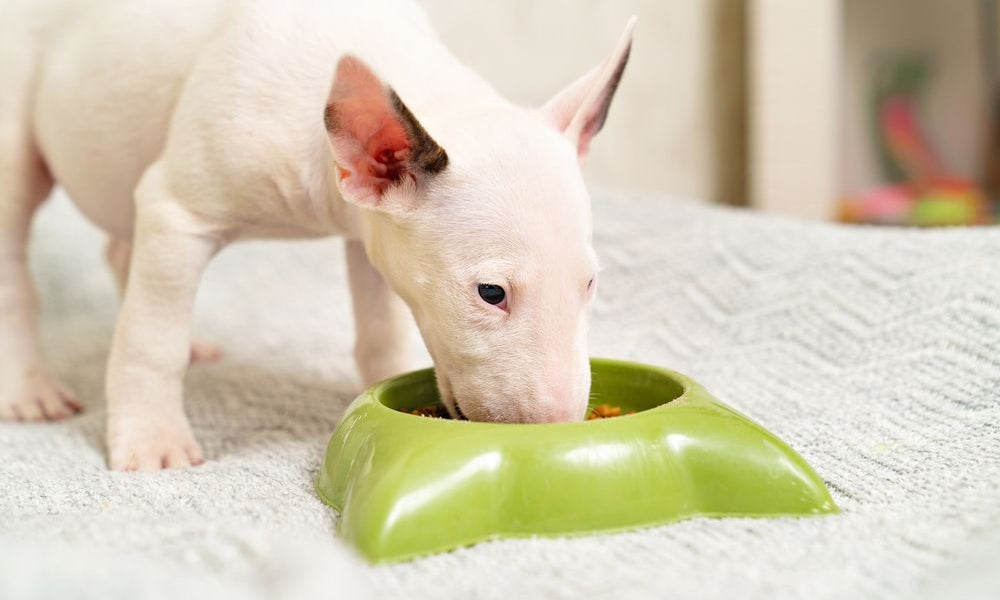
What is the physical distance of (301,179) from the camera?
4.80 feet

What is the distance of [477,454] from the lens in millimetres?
1105

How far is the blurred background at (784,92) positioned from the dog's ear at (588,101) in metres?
1.64

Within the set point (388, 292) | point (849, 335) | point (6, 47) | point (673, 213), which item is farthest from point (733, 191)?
point (6, 47)

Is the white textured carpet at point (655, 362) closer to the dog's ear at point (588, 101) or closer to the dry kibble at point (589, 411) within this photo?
the dry kibble at point (589, 411)

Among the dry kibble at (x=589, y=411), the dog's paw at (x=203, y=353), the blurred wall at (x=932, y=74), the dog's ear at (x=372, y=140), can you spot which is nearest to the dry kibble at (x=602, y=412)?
the dry kibble at (x=589, y=411)

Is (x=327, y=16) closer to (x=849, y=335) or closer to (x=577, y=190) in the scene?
(x=577, y=190)

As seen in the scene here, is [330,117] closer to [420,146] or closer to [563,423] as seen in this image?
[420,146]

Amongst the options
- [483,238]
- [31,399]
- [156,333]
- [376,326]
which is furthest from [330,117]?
[31,399]

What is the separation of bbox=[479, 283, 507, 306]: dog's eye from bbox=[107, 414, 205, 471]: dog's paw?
0.54 metres

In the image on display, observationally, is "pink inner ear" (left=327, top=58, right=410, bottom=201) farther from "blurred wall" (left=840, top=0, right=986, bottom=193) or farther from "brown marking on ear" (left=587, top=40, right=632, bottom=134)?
"blurred wall" (left=840, top=0, right=986, bottom=193)

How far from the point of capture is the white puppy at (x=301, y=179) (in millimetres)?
1211

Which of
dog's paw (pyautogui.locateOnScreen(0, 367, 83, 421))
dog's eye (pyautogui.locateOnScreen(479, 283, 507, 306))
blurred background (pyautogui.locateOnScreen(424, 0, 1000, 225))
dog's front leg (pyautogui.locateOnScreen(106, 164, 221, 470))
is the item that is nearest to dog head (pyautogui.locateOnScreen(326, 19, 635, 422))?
dog's eye (pyautogui.locateOnScreen(479, 283, 507, 306))

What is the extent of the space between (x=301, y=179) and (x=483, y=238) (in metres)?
0.37

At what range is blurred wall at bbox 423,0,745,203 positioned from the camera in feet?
10.3
